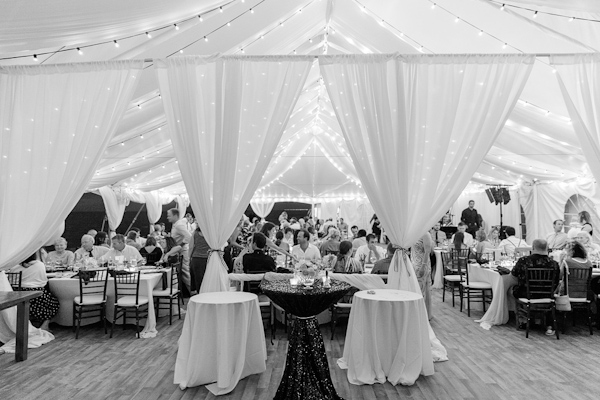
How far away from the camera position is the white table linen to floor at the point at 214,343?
12.5ft

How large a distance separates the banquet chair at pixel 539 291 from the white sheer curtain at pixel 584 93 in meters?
1.45

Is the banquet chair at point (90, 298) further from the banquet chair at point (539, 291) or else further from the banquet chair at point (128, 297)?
the banquet chair at point (539, 291)

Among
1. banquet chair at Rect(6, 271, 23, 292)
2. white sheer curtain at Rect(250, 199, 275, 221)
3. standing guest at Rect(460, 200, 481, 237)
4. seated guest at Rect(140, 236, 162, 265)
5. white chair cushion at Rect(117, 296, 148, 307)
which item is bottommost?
white chair cushion at Rect(117, 296, 148, 307)

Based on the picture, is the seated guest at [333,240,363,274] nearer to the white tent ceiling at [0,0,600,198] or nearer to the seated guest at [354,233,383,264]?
the seated guest at [354,233,383,264]

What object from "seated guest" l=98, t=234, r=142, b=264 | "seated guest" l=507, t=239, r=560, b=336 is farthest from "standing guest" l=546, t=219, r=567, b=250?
"seated guest" l=98, t=234, r=142, b=264

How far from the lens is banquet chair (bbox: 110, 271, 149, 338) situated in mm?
5535

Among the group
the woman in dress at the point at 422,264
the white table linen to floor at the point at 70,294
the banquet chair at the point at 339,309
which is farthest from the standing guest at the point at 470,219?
the white table linen to floor at the point at 70,294

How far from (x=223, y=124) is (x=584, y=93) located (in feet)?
11.7

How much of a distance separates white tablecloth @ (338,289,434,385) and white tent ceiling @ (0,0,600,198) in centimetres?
269

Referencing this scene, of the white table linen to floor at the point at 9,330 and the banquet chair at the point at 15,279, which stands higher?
the banquet chair at the point at 15,279

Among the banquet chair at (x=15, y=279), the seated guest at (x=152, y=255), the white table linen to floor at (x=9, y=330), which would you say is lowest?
the white table linen to floor at (x=9, y=330)

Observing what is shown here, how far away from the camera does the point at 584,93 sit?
14.5ft

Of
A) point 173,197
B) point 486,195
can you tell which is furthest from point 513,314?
point 173,197

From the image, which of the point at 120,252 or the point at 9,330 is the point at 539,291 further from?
the point at 9,330
